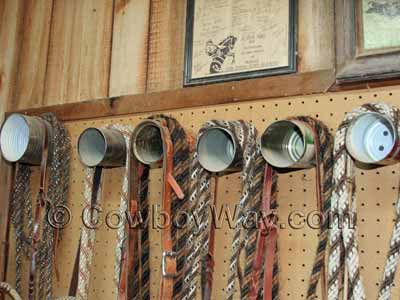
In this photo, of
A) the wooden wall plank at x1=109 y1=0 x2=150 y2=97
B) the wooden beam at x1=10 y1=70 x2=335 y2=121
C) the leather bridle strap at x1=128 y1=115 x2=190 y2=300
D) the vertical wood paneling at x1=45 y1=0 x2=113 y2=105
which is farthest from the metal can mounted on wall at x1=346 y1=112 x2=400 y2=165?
the vertical wood paneling at x1=45 y1=0 x2=113 y2=105

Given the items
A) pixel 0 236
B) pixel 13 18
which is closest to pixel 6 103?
pixel 13 18

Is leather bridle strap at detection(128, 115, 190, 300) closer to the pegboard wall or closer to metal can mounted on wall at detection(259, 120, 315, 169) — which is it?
the pegboard wall

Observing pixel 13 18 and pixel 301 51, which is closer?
pixel 301 51

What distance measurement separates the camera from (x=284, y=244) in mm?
1008

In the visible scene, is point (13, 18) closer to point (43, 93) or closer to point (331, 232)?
point (43, 93)

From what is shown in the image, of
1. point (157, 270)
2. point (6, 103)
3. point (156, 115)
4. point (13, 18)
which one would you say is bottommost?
point (157, 270)

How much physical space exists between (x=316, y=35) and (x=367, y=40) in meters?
0.11

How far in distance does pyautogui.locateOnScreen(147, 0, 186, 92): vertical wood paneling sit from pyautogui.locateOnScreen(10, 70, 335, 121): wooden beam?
0.04m

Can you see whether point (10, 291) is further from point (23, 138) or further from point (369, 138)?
point (369, 138)

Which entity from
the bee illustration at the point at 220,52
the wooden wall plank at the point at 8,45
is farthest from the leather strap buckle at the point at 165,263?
the wooden wall plank at the point at 8,45

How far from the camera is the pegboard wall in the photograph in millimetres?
912

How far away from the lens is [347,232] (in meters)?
0.88

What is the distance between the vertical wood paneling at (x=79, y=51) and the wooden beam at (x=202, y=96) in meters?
0.04

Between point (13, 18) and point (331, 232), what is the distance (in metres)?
1.19
